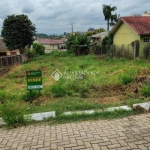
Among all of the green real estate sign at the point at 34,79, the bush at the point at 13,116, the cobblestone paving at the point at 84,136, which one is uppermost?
the green real estate sign at the point at 34,79

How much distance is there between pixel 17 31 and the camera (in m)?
27.4

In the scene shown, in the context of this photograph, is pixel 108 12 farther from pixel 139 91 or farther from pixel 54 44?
pixel 139 91

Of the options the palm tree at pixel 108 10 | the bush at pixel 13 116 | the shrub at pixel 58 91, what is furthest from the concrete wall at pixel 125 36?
the palm tree at pixel 108 10

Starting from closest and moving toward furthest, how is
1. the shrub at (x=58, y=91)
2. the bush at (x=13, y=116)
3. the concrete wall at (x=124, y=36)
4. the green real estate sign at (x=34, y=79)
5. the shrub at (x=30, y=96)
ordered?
the bush at (x=13, y=116) → the green real estate sign at (x=34, y=79) → the shrub at (x=30, y=96) → the shrub at (x=58, y=91) → the concrete wall at (x=124, y=36)

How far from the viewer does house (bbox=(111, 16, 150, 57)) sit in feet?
62.8

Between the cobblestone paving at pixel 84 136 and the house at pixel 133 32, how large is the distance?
15435 millimetres

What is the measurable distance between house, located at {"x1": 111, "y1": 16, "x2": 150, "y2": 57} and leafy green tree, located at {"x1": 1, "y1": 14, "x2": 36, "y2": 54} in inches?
461

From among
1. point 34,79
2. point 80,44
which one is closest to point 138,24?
point 80,44

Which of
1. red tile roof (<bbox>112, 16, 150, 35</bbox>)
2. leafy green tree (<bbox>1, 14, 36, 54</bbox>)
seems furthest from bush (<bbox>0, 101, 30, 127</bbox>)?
leafy green tree (<bbox>1, 14, 36, 54</bbox>)

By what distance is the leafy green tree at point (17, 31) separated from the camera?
27.5 metres

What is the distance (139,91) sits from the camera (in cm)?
691

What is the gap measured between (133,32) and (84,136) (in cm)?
1785

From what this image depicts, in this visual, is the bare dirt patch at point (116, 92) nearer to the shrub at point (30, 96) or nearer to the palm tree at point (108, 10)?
the shrub at point (30, 96)

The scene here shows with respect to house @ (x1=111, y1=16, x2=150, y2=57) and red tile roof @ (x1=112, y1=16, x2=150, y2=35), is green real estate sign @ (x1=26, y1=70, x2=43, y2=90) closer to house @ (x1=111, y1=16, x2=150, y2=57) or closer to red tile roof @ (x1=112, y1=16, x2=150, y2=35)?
house @ (x1=111, y1=16, x2=150, y2=57)
